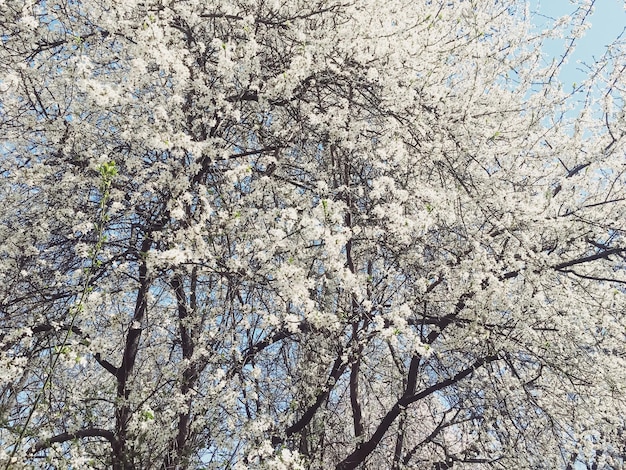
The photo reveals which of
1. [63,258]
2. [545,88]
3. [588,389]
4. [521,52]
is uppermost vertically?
[521,52]

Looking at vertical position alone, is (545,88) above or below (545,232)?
above

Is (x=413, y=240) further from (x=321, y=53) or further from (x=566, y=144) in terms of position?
(x=566, y=144)

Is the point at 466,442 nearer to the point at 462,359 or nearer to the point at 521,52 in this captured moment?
the point at 462,359

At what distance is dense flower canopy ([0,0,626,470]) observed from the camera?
4387mm

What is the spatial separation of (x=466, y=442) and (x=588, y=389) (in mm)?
2688

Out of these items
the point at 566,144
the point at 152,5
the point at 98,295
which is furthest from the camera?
the point at 566,144

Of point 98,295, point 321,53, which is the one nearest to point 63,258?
point 98,295

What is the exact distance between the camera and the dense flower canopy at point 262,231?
14.4 ft

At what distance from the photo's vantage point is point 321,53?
4.83 m

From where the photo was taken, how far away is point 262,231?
4.59 m

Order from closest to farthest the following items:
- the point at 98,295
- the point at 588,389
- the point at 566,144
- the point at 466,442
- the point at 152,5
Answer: the point at 98,295 < the point at 152,5 < the point at 588,389 < the point at 566,144 < the point at 466,442

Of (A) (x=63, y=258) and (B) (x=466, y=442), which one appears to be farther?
(B) (x=466, y=442)

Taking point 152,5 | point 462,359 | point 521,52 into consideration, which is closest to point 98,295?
point 152,5

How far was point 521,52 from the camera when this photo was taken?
7586 mm
